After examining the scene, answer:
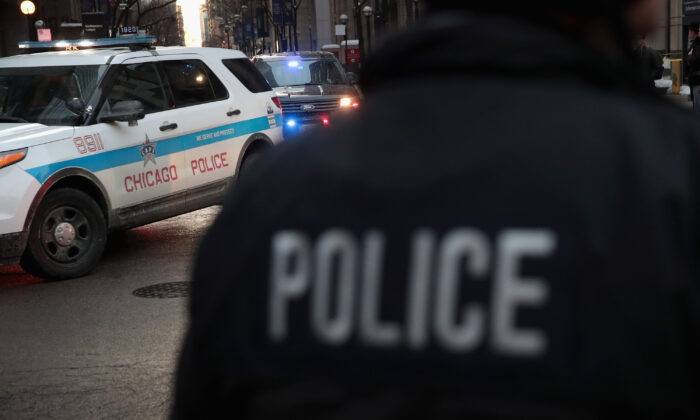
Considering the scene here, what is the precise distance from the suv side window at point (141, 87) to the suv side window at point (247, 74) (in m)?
1.32

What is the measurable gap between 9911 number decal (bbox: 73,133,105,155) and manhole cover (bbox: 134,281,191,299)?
4.42ft

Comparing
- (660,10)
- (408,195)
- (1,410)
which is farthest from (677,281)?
(1,410)

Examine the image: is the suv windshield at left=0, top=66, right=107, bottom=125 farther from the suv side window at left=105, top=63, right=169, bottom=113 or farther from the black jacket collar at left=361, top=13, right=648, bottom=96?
the black jacket collar at left=361, top=13, right=648, bottom=96

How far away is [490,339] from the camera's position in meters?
1.34

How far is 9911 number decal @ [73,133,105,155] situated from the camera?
883 centimetres

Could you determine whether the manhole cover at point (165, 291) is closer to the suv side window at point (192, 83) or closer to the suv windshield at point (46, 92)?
the suv windshield at point (46, 92)

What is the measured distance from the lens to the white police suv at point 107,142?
845 cm

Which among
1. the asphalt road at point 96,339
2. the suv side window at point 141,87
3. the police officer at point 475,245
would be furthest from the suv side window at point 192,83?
the police officer at point 475,245

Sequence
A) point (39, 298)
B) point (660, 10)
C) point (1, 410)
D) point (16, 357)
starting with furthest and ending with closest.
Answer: point (39, 298)
point (16, 357)
point (1, 410)
point (660, 10)

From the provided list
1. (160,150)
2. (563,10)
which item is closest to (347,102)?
(160,150)

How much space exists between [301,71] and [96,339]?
13536 millimetres

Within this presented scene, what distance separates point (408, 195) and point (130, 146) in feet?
27.0

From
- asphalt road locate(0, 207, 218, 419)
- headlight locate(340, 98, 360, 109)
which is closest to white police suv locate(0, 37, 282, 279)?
asphalt road locate(0, 207, 218, 419)

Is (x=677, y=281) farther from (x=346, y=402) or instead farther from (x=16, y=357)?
(x=16, y=357)
